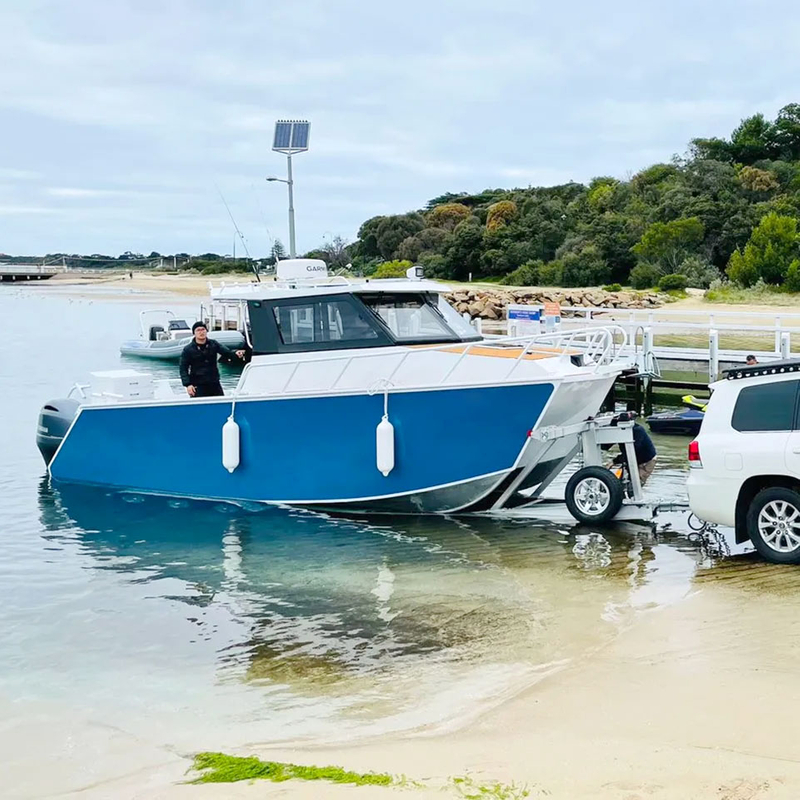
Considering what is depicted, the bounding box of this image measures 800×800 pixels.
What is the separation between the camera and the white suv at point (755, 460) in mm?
9617

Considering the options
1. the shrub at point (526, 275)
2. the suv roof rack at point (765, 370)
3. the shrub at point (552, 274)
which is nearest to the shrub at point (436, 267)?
the shrub at point (526, 275)

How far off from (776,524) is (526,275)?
175 ft

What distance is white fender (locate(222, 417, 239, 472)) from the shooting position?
13.2m

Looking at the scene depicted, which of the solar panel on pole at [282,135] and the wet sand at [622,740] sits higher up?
the solar panel on pole at [282,135]

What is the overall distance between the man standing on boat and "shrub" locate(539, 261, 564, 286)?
46571mm

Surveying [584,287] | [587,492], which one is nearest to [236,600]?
[587,492]

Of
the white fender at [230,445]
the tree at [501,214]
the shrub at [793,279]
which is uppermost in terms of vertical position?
the tree at [501,214]

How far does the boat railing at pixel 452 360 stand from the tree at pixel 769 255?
122ft

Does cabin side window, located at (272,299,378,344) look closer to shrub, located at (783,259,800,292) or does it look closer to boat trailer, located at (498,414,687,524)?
boat trailer, located at (498,414,687,524)

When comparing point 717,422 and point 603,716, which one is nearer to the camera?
point 603,716

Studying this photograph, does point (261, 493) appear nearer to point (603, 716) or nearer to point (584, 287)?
point (603, 716)

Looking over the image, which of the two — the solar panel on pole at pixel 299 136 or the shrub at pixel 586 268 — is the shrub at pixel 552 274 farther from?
the solar panel on pole at pixel 299 136

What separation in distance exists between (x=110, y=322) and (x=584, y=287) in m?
30.9

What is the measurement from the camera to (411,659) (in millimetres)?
8102
